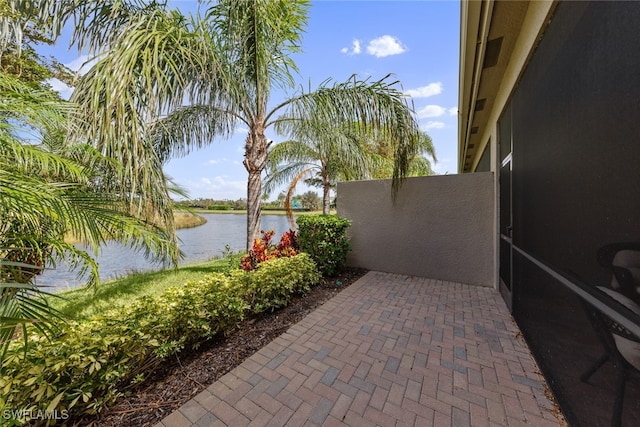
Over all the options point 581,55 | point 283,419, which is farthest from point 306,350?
point 581,55

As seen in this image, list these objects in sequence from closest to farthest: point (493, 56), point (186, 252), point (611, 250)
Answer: point (611, 250) → point (493, 56) → point (186, 252)

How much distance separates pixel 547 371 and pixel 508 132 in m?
3.06

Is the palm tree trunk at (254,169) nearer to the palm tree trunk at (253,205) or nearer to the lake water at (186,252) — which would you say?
the palm tree trunk at (253,205)

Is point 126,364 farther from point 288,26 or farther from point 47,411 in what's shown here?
point 288,26

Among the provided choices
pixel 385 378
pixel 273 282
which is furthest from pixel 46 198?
pixel 385 378

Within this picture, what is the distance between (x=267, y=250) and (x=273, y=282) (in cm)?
175

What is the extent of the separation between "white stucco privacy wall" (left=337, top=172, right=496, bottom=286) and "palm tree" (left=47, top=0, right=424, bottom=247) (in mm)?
808

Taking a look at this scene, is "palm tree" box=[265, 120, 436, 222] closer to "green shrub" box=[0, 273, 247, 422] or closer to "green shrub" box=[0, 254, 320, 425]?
"green shrub" box=[0, 254, 320, 425]

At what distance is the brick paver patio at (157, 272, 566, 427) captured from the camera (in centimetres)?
182

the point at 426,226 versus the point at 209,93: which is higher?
the point at 209,93

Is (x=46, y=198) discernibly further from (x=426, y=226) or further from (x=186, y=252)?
(x=186, y=252)

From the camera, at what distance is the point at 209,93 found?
12.4 feet

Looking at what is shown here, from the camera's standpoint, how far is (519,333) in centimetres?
296

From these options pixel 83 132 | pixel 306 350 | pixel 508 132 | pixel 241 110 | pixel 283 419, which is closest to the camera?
pixel 283 419
